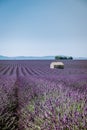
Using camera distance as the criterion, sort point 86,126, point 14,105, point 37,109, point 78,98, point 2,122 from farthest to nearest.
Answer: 1. point 14,105
2. point 2,122
3. point 37,109
4. point 78,98
5. point 86,126

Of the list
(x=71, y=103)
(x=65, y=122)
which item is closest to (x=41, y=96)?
(x=71, y=103)

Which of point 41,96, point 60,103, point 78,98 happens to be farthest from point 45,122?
point 41,96

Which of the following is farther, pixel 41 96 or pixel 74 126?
pixel 41 96

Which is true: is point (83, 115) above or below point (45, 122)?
above

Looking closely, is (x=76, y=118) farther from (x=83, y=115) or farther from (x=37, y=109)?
(x=37, y=109)

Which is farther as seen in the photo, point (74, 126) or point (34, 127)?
point (34, 127)

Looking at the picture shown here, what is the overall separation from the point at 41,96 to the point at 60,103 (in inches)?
47.6

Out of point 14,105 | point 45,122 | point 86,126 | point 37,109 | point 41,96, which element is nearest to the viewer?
point 86,126

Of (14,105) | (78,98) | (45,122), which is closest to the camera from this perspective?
(45,122)

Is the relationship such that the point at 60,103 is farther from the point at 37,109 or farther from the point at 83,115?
the point at 83,115

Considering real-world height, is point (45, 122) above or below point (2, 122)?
above

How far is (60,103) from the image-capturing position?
2.29 metres

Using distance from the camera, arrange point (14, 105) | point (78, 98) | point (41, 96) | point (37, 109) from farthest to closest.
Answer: point (14, 105), point (41, 96), point (37, 109), point (78, 98)

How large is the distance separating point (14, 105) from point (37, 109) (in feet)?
5.19
